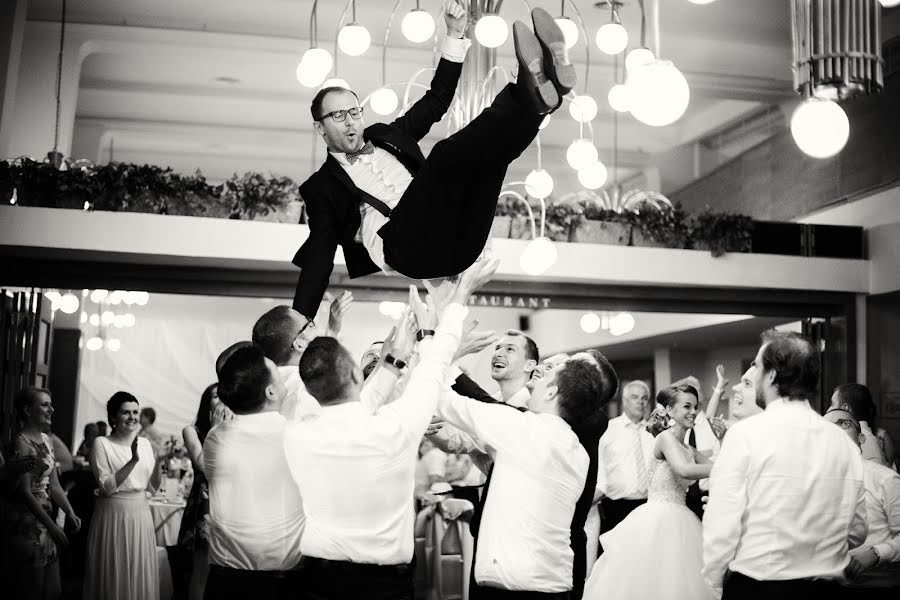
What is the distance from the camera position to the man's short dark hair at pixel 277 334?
316 cm

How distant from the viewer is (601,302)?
9.21 metres

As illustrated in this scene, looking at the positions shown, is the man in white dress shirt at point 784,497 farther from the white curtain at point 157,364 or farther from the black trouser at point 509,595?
the white curtain at point 157,364

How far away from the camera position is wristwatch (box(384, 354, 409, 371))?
9.57 feet

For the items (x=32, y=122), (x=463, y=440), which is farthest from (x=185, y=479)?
(x=463, y=440)

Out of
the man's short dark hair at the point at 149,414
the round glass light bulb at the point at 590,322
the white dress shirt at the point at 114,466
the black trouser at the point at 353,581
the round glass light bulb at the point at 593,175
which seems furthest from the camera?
the round glass light bulb at the point at 590,322

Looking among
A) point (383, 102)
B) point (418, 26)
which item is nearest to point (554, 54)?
point (418, 26)

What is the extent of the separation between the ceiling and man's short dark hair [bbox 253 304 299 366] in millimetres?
5526

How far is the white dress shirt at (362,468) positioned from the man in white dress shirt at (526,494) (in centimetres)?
52

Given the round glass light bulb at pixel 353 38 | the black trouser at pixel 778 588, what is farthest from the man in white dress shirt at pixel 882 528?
the round glass light bulb at pixel 353 38

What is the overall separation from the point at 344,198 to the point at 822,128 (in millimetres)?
1502

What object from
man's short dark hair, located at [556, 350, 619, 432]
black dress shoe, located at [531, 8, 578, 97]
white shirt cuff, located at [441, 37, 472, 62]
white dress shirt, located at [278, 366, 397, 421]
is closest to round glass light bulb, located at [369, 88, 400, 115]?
white shirt cuff, located at [441, 37, 472, 62]

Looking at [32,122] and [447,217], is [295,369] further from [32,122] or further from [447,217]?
[32,122]

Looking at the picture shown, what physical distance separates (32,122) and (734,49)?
7.01 m

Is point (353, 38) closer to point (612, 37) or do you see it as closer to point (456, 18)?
point (612, 37)
